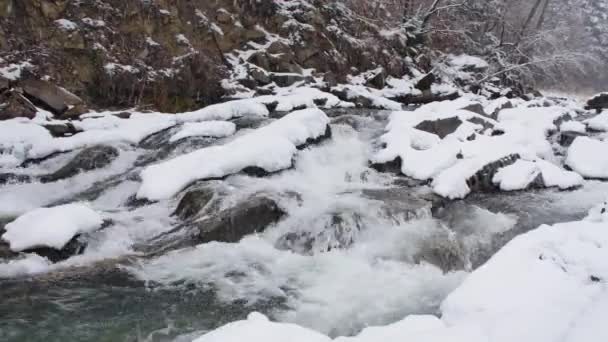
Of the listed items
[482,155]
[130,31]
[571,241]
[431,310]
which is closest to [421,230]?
[431,310]

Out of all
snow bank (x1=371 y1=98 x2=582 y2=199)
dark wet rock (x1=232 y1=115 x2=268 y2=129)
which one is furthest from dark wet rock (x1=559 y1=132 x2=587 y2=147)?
dark wet rock (x1=232 y1=115 x2=268 y2=129)

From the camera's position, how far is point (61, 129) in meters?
7.90

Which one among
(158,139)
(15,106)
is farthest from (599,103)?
(15,106)

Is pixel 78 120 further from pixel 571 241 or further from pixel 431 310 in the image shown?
pixel 571 241

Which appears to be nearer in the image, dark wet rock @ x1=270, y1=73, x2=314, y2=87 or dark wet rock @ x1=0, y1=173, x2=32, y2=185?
dark wet rock @ x1=0, y1=173, x2=32, y2=185

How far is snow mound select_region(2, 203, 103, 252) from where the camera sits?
4.50 m

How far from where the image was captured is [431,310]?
4.06m

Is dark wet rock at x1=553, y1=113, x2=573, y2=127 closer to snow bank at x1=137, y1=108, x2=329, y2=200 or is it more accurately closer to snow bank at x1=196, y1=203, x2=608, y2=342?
snow bank at x1=137, y1=108, x2=329, y2=200

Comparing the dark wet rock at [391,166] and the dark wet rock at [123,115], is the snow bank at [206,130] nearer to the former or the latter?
the dark wet rock at [123,115]

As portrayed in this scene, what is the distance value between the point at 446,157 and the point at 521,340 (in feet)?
15.4

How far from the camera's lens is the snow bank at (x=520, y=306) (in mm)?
2584

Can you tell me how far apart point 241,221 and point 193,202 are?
2.35ft

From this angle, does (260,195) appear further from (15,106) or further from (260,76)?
(260,76)

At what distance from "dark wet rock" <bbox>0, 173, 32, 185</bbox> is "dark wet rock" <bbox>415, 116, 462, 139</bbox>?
650 cm
